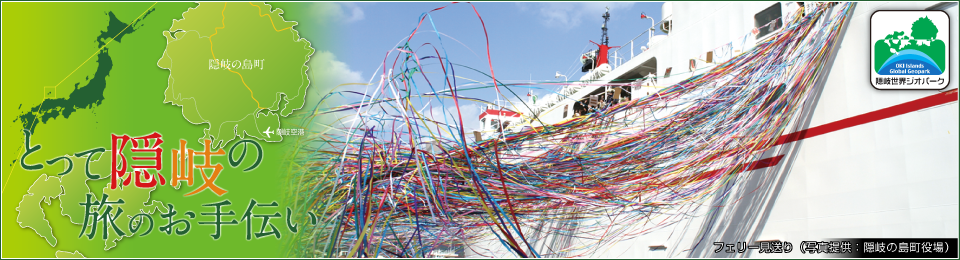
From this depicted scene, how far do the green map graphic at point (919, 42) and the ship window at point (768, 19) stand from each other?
1.47 metres

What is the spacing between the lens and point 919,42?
3.81 metres

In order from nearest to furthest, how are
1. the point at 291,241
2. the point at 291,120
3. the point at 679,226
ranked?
Result: the point at 291,241
the point at 291,120
the point at 679,226

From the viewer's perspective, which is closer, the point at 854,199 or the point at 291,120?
the point at 291,120

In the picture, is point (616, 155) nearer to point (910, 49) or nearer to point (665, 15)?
point (910, 49)

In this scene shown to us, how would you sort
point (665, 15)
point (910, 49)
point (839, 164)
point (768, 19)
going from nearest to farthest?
point (910, 49) < point (839, 164) < point (768, 19) < point (665, 15)

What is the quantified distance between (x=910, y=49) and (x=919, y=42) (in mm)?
110

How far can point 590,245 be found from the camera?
5.77 meters

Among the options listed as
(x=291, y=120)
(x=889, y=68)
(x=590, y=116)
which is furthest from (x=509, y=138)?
(x=889, y=68)

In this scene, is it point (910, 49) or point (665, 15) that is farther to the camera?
point (665, 15)

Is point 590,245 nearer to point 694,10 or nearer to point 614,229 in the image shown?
point 614,229

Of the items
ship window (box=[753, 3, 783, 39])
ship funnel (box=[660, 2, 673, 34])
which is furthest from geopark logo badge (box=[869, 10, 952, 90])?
ship funnel (box=[660, 2, 673, 34])

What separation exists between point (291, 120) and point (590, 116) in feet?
8.32

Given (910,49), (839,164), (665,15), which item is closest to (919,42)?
(910,49)

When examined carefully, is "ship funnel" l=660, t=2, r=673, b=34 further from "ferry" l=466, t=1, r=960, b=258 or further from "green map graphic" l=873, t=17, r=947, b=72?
"green map graphic" l=873, t=17, r=947, b=72
